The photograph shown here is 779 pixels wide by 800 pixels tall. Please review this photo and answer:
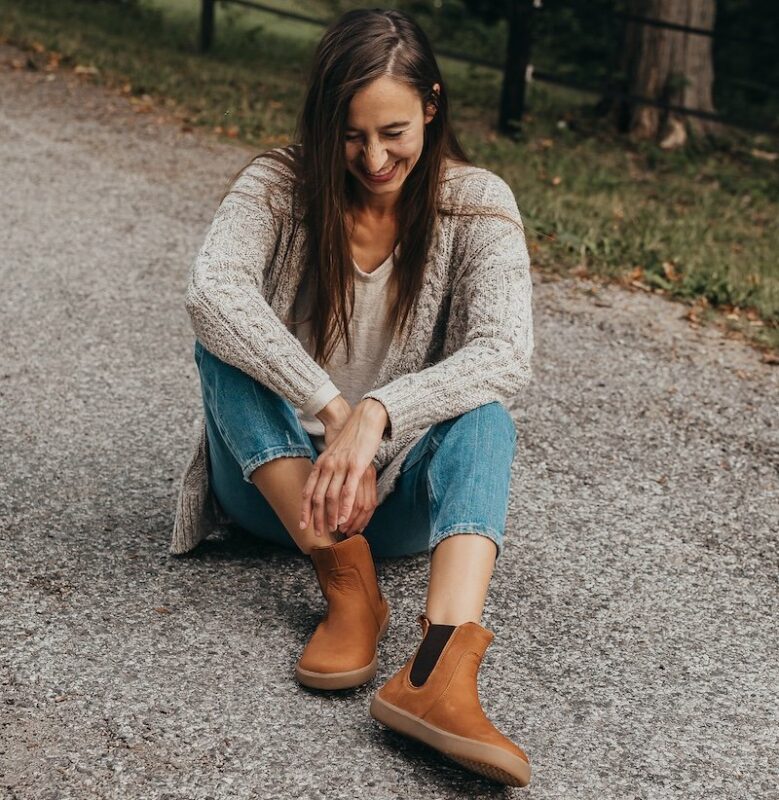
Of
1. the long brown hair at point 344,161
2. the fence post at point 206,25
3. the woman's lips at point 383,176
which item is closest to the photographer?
the long brown hair at point 344,161

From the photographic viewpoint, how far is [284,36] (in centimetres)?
1375

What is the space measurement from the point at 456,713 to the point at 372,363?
989 mm

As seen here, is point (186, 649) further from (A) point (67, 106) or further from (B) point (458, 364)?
(A) point (67, 106)

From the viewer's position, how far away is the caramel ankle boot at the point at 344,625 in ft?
8.36

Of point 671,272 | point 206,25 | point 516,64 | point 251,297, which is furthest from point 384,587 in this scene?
point 206,25

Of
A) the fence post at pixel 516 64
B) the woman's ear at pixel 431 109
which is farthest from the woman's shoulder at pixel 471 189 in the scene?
the fence post at pixel 516 64

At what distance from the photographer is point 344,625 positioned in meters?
2.60

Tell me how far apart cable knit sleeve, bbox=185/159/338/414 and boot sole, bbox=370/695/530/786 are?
729 millimetres

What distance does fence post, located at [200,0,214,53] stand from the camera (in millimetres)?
11289

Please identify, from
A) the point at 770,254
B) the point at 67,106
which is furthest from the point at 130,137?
the point at 770,254

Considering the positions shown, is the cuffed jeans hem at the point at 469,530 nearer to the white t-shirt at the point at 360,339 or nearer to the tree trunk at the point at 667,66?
the white t-shirt at the point at 360,339

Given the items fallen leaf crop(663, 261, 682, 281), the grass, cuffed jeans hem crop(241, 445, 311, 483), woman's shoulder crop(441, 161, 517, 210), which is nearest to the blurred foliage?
the grass

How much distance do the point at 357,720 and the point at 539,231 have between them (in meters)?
4.28

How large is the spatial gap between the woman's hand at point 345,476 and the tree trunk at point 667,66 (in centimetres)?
722
